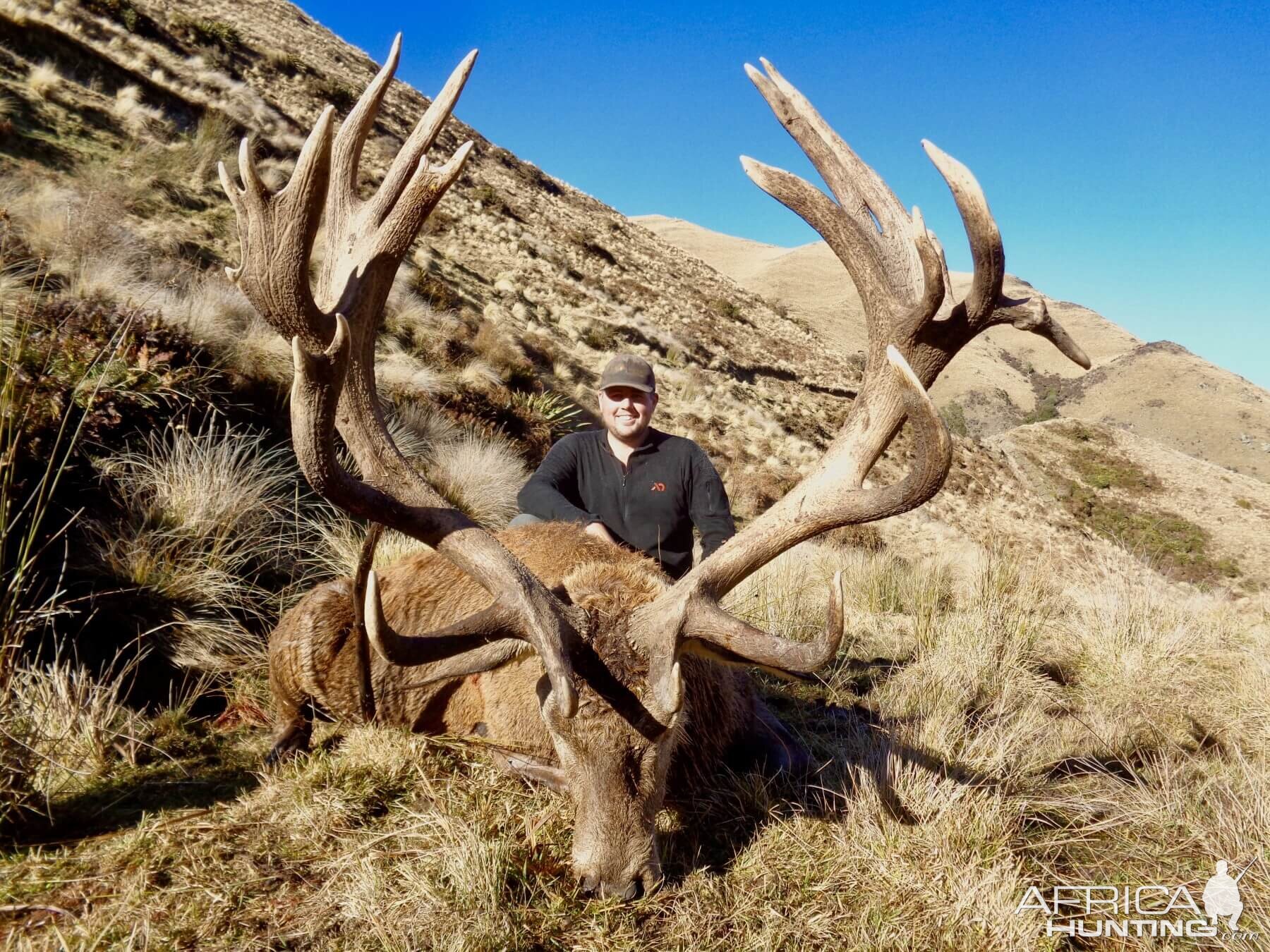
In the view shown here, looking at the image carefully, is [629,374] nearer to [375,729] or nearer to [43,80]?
[375,729]

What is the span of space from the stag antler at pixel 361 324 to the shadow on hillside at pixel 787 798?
1.14m

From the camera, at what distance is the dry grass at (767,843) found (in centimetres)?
261

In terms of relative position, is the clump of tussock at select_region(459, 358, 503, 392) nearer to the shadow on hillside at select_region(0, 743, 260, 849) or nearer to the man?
the man

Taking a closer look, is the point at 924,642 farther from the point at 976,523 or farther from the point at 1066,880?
the point at 976,523

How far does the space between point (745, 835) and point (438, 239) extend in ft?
55.5

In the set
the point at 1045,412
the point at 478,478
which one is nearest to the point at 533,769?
the point at 478,478

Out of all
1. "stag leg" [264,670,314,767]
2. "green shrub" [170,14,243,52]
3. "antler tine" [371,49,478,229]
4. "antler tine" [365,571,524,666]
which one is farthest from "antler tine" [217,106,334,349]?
"green shrub" [170,14,243,52]

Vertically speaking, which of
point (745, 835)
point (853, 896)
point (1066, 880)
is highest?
point (1066, 880)

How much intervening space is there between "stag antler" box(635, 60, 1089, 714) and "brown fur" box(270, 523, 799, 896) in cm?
24

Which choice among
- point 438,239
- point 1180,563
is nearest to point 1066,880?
point 438,239

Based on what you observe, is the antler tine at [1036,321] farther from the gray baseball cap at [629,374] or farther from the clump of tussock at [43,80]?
the clump of tussock at [43,80]

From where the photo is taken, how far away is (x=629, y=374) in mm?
4793

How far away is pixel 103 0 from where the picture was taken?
1523cm

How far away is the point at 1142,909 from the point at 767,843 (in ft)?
4.90
